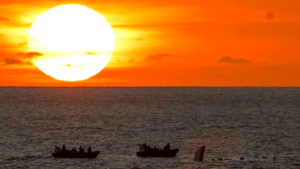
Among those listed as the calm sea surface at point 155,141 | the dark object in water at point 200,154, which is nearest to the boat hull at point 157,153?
the calm sea surface at point 155,141

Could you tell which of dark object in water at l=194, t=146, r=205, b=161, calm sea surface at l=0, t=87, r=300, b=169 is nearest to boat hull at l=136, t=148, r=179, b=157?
calm sea surface at l=0, t=87, r=300, b=169

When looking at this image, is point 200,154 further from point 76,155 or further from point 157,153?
point 76,155

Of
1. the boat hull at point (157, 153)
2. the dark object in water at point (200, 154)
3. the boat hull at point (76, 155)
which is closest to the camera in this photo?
the dark object in water at point (200, 154)

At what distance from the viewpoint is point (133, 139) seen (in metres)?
117

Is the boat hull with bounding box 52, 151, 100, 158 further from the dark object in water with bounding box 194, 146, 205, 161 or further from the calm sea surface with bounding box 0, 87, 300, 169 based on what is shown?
the dark object in water with bounding box 194, 146, 205, 161

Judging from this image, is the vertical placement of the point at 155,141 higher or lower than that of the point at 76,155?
higher

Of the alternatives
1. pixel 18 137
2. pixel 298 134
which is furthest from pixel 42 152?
pixel 298 134

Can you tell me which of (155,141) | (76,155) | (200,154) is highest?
(155,141)

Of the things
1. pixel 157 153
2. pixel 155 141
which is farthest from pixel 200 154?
pixel 155 141

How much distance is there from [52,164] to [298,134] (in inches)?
2705

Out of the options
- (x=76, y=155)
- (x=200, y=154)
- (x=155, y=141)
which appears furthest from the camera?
(x=155, y=141)

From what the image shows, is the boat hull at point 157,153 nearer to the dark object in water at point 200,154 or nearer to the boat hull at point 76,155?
the dark object in water at point 200,154

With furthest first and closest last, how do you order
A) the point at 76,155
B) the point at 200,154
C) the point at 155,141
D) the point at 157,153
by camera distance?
the point at 155,141
the point at 157,153
the point at 76,155
the point at 200,154

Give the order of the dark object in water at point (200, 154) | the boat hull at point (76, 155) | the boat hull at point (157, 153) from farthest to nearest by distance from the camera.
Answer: the boat hull at point (157, 153), the boat hull at point (76, 155), the dark object in water at point (200, 154)
